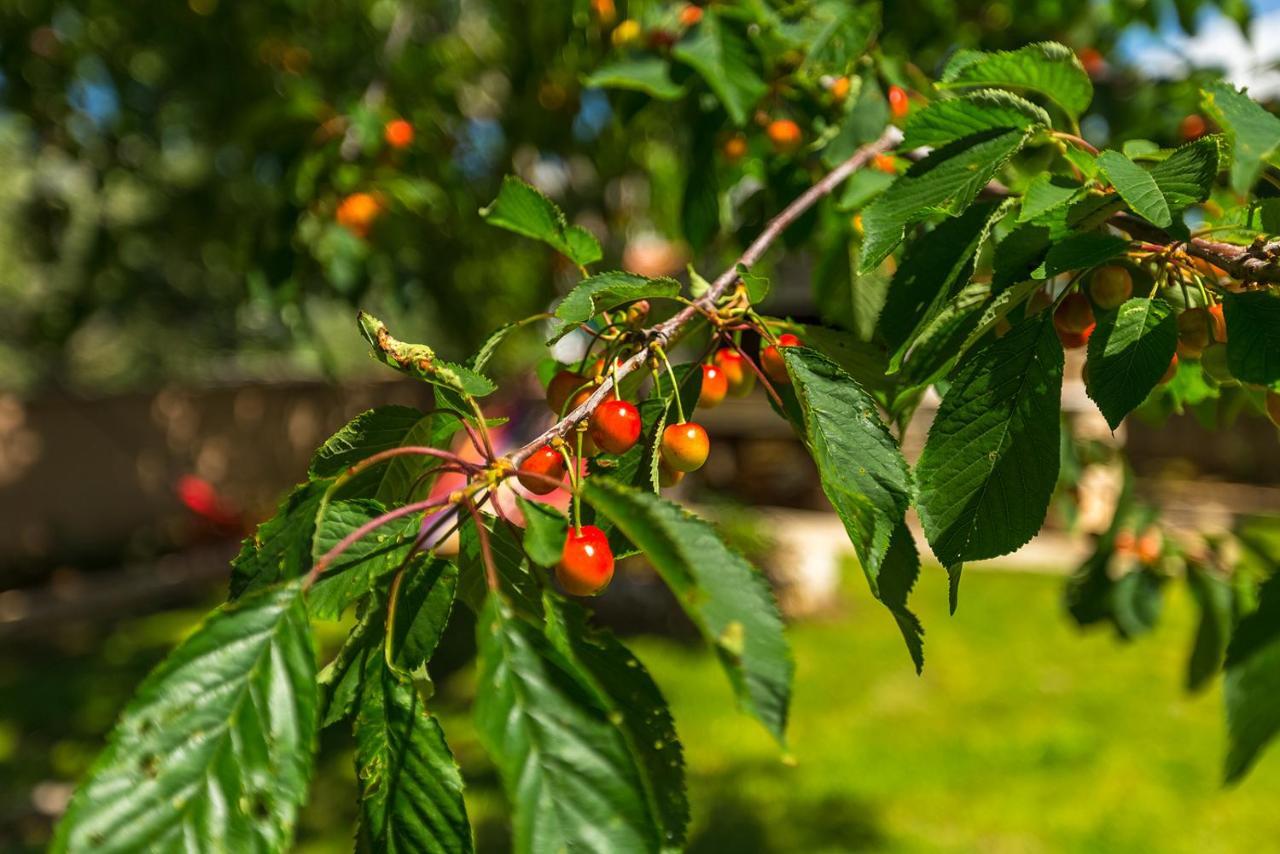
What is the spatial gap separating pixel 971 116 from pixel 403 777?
2.48 feet

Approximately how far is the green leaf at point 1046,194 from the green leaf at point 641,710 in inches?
19.8

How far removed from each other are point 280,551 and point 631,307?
421 mm

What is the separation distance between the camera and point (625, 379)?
35.5 inches

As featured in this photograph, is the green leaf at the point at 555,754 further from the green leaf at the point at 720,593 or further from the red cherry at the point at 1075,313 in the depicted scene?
the red cherry at the point at 1075,313

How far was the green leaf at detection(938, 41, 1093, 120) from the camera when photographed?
0.91m

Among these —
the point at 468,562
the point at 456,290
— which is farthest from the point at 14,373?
the point at 468,562

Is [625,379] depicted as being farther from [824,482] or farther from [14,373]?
[14,373]

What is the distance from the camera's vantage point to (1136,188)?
75 cm

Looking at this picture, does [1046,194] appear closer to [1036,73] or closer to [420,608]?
[1036,73]

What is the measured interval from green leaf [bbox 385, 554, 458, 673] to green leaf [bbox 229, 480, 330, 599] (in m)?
0.08

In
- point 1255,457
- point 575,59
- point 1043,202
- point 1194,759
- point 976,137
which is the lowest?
point 1194,759

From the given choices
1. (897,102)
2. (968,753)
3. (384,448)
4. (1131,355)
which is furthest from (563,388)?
(968,753)

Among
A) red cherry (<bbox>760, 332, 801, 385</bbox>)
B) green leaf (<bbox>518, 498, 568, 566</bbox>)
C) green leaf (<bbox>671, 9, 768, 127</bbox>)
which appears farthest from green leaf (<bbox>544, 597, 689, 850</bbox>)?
green leaf (<bbox>671, 9, 768, 127</bbox>)

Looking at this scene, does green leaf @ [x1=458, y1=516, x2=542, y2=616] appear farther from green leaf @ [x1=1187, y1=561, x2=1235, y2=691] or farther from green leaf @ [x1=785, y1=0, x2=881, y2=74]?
green leaf @ [x1=1187, y1=561, x2=1235, y2=691]
